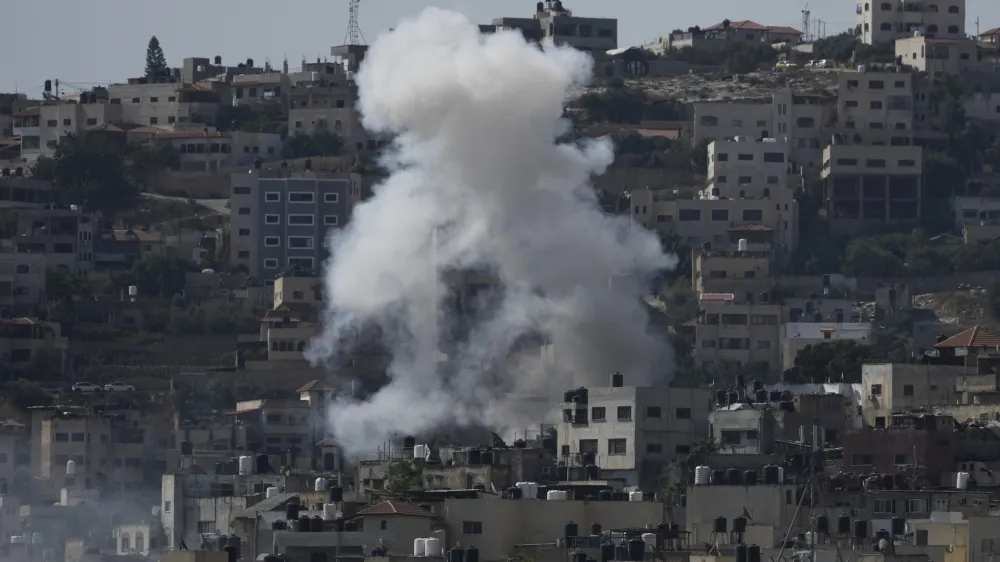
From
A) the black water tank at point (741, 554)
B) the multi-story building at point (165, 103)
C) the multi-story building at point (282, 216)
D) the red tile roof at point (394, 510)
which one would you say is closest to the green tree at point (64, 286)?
the multi-story building at point (282, 216)

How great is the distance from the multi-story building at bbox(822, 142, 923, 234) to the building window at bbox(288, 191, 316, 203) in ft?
56.1

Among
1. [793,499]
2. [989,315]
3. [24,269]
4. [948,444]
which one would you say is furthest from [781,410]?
[24,269]

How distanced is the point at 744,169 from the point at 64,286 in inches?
894

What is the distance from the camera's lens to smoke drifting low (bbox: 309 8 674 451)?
10169 cm

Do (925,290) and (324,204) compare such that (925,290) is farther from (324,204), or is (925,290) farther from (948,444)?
(948,444)

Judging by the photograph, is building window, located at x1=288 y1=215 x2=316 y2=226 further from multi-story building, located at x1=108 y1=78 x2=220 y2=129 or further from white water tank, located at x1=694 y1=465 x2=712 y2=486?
white water tank, located at x1=694 y1=465 x2=712 y2=486

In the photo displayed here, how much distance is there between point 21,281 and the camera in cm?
12550

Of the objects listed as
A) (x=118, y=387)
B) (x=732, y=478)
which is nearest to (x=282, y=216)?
(x=118, y=387)

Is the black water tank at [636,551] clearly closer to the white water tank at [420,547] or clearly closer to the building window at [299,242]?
the white water tank at [420,547]

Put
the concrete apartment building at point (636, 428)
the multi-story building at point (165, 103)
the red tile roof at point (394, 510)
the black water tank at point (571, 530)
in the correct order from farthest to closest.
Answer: the multi-story building at point (165, 103) < the concrete apartment building at point (636, 428) < the red tile roof at point (394, 510) < the black water tank at point (571, 530)

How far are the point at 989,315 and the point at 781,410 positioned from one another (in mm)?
34327

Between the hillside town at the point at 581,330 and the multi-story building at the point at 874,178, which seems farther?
the multi-story building at the point at 874,178

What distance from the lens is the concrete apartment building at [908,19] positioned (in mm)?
149500

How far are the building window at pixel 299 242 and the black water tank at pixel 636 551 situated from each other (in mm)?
66058
